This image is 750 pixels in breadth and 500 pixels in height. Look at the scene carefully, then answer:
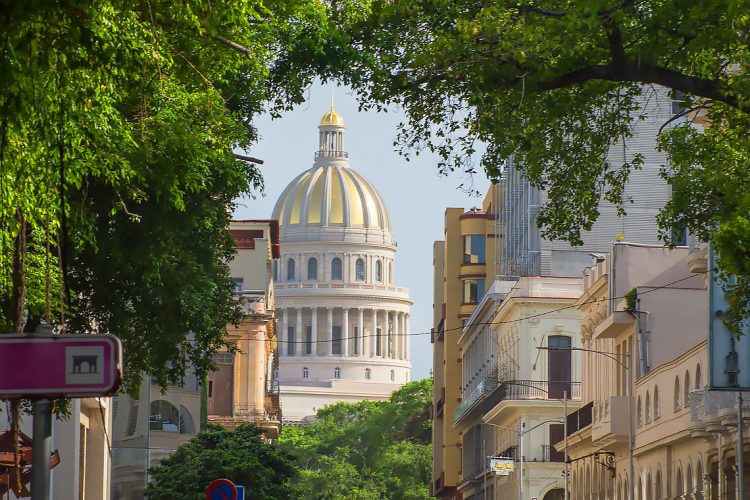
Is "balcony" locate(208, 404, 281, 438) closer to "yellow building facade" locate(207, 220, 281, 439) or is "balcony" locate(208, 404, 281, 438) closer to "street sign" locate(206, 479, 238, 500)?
"yellow building facade" locate(207, 220, 281, 439)

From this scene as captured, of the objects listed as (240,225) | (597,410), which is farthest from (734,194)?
(240,225)

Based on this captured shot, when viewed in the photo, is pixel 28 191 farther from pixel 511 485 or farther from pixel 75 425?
pixel 511 485

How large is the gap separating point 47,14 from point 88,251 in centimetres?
1226

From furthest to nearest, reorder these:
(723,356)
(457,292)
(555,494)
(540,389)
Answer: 1. (457,292)
2. (540,389)
3. (555,494)
4. (723,356)

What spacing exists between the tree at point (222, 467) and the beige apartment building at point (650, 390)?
33.1 feet

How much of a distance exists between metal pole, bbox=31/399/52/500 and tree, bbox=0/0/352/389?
1679 mm

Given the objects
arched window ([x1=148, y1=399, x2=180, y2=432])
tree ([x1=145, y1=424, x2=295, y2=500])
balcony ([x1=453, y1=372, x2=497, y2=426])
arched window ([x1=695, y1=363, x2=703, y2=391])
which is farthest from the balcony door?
arched window ([x1=695, y1=363, x2=703, y2=391])

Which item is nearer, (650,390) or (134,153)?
(134,153)

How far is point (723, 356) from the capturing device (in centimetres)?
3241

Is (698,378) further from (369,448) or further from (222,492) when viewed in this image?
(369,448)

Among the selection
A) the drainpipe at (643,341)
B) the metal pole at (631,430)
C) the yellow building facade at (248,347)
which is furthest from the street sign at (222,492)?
the yellow building facade at (248,347)

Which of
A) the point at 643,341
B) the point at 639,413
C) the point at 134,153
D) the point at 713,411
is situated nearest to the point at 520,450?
the point at 643,341

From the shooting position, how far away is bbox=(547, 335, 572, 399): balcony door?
244 feet

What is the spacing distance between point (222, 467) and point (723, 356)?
15107mm
